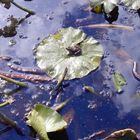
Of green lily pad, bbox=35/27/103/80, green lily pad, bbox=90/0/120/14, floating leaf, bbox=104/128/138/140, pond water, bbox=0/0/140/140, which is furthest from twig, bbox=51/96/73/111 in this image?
green lily pad, bbox=90/0/120/14

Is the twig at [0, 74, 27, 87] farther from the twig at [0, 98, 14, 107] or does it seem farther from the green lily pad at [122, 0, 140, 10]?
the green lily pad at [122, 0, 140, 10]

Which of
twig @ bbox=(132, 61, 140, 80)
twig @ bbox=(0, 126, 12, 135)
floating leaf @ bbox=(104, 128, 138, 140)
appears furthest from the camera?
twig @ bbox=(132, 61, 140, 80)

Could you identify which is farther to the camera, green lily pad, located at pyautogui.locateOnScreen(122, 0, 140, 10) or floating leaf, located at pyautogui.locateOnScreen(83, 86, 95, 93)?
green lily pad, located at pyautogui.locateOnScreen(122, 0, 140, 10)

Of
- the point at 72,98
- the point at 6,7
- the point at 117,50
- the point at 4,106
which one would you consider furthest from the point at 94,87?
the point at 6,7

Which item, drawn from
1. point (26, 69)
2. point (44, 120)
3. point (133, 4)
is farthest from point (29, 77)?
point (133, 4)

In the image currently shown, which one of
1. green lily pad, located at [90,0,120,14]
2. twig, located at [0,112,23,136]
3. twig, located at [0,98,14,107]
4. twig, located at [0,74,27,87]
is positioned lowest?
twig, located at [0,112,23,136]

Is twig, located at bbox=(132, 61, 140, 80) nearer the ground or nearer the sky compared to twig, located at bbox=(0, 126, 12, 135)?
nearer the sky

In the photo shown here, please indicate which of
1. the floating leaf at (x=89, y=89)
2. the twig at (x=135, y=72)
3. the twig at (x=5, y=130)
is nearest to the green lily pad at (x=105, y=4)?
the twig at (x=135, y=72)

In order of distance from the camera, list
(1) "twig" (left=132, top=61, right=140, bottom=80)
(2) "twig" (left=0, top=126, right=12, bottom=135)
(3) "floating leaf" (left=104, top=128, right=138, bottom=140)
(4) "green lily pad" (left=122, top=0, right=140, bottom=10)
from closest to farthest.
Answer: (3) "floating leaf" (left=104, top=128, right=138, bottom=140) → (2) "twig" (left=0, top=126, right=12, bottom=135) → (1) "twig" (left=132, top=61, right=140, bottom=80) → (4) "green lily pad" (left=122, top=0, right=140, bottom=10)
